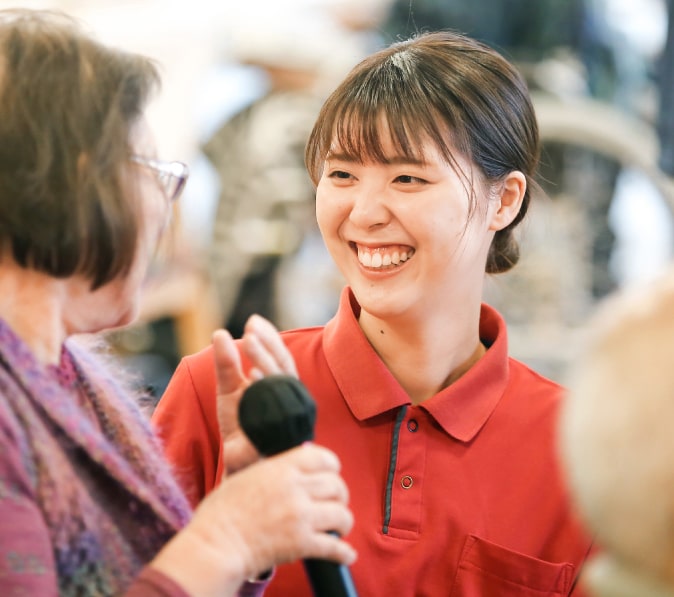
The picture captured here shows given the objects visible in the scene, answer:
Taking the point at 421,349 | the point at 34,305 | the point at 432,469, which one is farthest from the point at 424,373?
the point at 34,305

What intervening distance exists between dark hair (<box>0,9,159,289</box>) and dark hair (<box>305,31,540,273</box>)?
0.43 metres

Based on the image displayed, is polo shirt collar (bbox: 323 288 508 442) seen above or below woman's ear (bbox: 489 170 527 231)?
below

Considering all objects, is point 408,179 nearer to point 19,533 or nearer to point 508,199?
point 508,199

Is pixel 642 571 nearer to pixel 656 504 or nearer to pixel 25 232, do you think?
pixel 656 504

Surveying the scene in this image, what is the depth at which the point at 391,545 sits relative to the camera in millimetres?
1167

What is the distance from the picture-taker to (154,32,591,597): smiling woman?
1.18 meters

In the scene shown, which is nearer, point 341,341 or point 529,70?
point 341,341

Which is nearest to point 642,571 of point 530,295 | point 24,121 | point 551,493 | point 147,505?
point 147,505

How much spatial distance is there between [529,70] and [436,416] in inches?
103

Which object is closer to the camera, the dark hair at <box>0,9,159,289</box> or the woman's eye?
the dark hair at <box>0,9,159,289</box>

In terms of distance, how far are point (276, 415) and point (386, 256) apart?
1.48 ft

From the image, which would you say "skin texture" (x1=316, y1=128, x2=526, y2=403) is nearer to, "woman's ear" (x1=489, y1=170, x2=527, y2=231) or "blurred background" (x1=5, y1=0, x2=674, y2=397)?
"woman's ear" (x1=489, y1=170, x2=527, y2=231)

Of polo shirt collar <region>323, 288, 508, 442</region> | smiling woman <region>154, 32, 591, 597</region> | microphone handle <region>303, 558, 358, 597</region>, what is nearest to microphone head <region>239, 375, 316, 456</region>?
microphone handle <region>303, 558, 358, 597</region>

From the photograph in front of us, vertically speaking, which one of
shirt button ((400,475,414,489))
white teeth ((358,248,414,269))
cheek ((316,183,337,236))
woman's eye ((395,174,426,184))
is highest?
woman's eye ((395,174,426,184))
